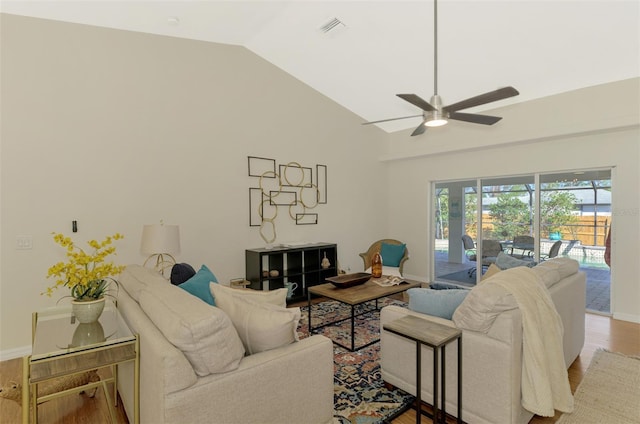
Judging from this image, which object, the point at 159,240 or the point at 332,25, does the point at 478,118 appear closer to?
the point at 332,25

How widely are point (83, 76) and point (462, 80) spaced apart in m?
4.60

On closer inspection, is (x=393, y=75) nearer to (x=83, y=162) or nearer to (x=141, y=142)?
(x=141, y=142)

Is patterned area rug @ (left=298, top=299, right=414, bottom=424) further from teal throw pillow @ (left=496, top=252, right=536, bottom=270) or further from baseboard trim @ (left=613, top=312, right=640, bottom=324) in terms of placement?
baseboard trim @ (left=613, top=312, right=640, bottom=324)

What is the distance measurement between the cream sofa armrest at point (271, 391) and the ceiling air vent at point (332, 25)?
11.8 feet

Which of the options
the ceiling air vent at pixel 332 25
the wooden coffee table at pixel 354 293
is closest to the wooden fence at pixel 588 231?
the wooden coffee table at pixel 354 293

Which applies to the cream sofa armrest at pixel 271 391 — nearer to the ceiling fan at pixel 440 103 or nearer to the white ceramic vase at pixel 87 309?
the white ceramic vase at pixel 87 309

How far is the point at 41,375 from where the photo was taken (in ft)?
5.19

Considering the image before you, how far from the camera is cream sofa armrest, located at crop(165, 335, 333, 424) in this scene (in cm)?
146

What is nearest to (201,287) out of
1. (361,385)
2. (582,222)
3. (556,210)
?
(361,385)

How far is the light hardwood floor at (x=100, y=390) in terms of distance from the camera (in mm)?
2293

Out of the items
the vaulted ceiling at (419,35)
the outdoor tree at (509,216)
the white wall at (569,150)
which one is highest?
the vaulted ceiling at (419,35)

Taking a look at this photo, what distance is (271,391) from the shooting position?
5.52ft

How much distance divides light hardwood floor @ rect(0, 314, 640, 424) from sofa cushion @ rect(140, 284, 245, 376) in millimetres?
1313

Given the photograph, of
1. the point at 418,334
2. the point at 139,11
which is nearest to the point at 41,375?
the point at 418,334
